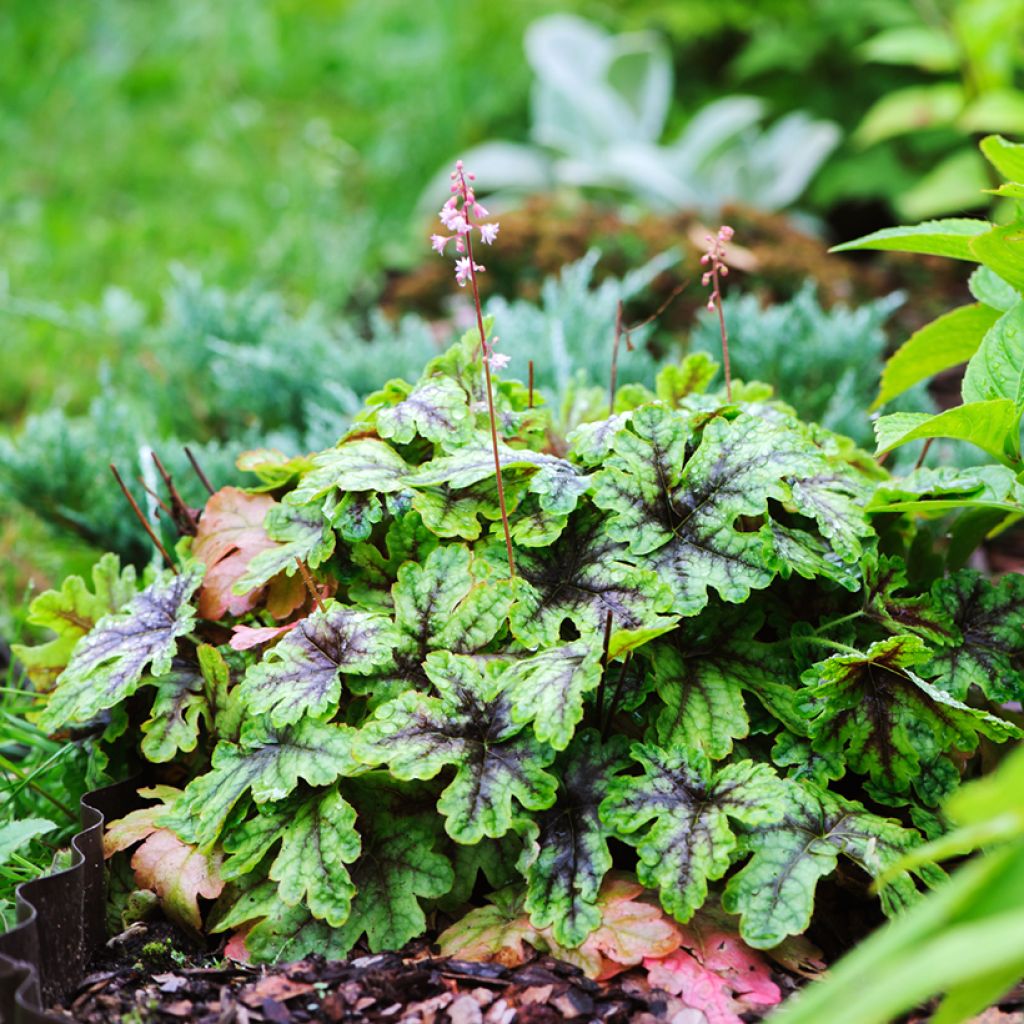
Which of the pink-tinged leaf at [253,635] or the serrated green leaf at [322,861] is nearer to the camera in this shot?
the serrated green leaf at [322,861]

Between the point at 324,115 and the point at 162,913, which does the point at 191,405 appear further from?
the point at 324,115

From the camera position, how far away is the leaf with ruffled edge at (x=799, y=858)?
1.32 metres

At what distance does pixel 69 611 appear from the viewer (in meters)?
1.82

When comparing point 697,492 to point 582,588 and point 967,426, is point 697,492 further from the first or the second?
point 967,426

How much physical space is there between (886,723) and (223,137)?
5.70 m

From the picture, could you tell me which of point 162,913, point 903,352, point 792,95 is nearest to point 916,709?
point 903,352

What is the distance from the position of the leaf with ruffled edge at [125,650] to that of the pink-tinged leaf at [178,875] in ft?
0.73

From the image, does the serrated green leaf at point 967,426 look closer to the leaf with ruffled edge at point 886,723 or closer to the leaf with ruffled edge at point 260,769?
the leaf with ruffled edge at point 886,723

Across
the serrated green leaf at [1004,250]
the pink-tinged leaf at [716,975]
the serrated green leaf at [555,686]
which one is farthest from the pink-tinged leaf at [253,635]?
the serrated green leaf at [1004,250]

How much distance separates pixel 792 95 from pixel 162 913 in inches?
215

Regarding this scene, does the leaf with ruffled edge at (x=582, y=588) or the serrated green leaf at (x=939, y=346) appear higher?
the serrated green leaf at (x=939, y=346)

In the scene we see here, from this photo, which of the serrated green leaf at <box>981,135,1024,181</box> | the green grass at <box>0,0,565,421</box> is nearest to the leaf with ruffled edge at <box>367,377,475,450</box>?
the serrated green leaf at <box>981,135,1024,181</box>

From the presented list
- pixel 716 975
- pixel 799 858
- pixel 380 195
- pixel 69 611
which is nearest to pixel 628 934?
pixel 716 975

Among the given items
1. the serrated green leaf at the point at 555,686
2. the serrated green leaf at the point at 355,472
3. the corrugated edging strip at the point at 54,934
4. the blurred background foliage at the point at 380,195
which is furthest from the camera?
the blurred background foliage at the point at 380,195
